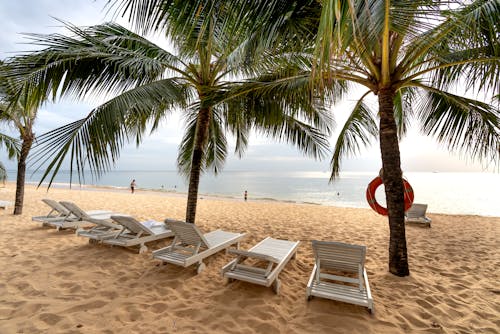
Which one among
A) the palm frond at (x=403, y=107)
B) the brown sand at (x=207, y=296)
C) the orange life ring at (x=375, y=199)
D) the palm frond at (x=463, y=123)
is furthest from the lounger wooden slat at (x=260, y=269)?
the palm frond at (x=403, y=107)

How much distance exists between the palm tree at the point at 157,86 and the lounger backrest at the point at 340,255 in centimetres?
264

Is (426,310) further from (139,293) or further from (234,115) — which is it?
(234,115)

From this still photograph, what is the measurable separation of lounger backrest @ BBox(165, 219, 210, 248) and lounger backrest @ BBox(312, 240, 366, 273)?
5.75 feet

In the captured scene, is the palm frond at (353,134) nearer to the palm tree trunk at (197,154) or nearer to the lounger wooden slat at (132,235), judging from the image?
the palm tree trunk at (197,154)

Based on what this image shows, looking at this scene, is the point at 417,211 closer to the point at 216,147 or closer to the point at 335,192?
the point at 216,147

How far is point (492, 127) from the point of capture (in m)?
4.27

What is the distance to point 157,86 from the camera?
4168 millimetres

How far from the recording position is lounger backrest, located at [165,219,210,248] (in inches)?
138

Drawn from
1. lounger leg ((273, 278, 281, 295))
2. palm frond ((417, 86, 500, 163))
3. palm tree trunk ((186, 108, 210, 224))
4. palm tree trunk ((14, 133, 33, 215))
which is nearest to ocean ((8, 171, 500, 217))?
palm tree trunk ((14, 133, 33, 215))

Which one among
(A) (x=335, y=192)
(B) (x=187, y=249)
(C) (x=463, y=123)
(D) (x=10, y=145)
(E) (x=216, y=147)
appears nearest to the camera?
(B) (x=187, y=249)

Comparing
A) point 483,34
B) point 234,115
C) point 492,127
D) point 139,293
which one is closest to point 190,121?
point 234,115

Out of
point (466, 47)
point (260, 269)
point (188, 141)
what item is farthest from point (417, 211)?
point (188, 141)

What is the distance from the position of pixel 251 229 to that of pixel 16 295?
4917 millimetres

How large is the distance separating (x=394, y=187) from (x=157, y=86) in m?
4.52
